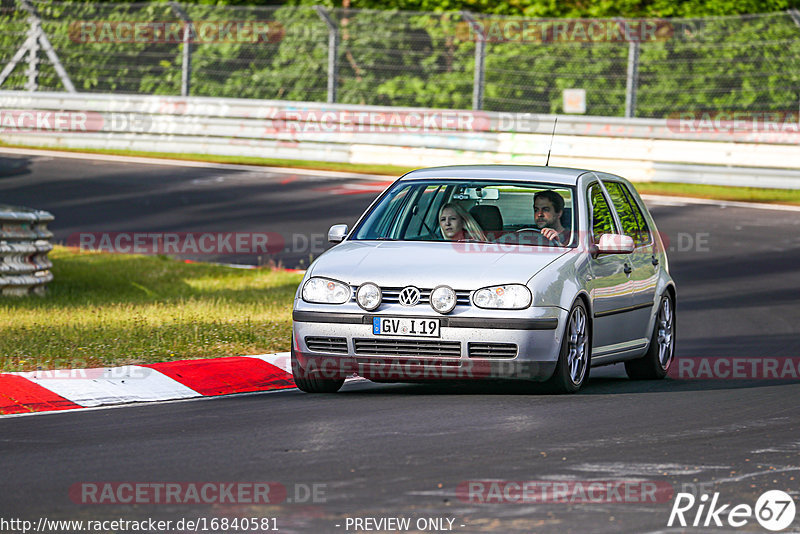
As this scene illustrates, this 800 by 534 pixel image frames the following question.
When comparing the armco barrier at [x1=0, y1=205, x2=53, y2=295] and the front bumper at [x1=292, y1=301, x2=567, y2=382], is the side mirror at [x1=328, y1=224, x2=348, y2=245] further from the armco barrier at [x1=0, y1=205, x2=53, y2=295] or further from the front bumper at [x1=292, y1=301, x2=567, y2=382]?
the armco barrier at [x1=0, y1=205, x2=53, y2=295]

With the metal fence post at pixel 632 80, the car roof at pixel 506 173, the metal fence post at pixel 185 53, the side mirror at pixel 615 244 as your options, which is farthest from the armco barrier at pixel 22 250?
the metal fence post at pixel 185 53

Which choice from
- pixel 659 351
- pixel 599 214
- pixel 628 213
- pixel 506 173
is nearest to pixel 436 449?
pixel 506 173

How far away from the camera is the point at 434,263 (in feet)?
28.7

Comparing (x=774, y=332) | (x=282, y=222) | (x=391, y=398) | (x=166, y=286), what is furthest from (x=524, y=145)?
(x=391, y=398)

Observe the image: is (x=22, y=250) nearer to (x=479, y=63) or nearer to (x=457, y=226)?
(x=457, y=226)

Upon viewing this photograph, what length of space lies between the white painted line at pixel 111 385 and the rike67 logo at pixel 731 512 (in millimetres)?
4029

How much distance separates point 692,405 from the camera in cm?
875

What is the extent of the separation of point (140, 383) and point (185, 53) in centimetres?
1985

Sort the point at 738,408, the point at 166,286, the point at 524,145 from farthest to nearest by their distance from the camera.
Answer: the point at 524,145 < the point at 166,286 < the point at 738,408

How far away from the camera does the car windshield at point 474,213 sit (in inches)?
376

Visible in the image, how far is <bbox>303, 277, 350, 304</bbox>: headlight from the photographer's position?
8.73m

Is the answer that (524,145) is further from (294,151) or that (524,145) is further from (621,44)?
(294,151)

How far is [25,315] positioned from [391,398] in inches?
202

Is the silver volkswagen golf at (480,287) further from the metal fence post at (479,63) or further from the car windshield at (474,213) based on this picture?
the metal fence post at (479,63)
